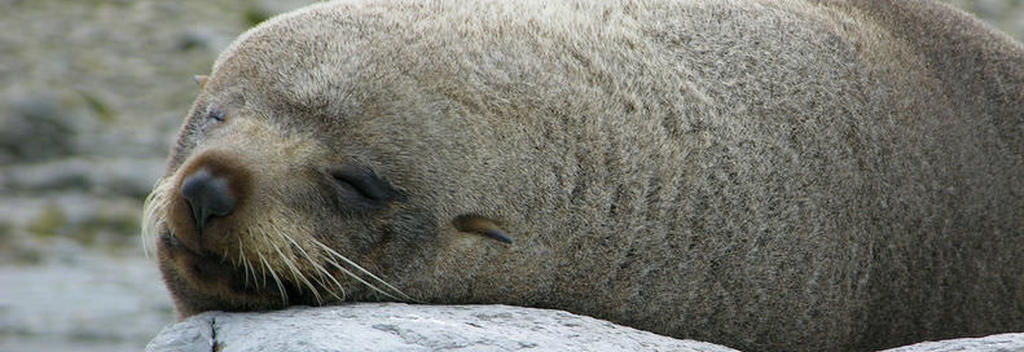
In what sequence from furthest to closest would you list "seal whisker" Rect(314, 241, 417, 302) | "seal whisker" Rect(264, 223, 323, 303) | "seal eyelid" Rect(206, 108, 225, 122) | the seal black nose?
"seal eyelid" Rect(206, 108, 225, 122) → "seal whisker" Rect(314, 241, 417, 302) → "seal whisker" Rect(264, 223, 323, 303) → the seal black nose

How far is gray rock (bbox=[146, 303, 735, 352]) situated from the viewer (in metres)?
4.83

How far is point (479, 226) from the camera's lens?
559 cm

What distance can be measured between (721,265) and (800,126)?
0.69m

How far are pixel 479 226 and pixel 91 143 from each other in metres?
7.27

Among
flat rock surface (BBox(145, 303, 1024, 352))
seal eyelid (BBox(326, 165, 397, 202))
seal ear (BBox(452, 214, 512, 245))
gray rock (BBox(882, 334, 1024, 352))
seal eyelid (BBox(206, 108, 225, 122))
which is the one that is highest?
seal eyelid (BBox(206, 108, 225, 122))

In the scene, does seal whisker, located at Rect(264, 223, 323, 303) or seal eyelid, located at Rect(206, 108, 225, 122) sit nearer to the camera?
seal whisker, located at Rect(264, 223, 323, 303)

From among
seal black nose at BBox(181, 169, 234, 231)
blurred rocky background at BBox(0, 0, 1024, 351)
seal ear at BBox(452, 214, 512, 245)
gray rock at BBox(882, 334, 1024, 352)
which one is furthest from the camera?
blurred rocky background at BBox(0, 0, 1024, 351)

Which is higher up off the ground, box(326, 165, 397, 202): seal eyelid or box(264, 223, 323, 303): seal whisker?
box(326, 165, 397, 202): seal eyelid

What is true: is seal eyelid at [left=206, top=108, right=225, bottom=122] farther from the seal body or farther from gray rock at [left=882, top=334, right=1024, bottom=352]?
gray rock at [left=882, top=334, right=1024, bottom=352]

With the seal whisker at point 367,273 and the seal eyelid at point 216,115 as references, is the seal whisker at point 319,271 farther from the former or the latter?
the seal eyelid at point 216,115

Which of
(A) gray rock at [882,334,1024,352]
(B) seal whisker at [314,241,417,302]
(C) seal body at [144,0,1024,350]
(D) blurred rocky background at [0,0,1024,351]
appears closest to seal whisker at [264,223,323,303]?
(C) seal body at [144,0,1024,350]

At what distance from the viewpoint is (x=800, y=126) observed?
6344 mm

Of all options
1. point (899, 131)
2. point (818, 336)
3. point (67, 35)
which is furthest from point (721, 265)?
point (67, 35)

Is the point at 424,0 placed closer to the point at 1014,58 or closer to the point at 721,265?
the point at 721,265
